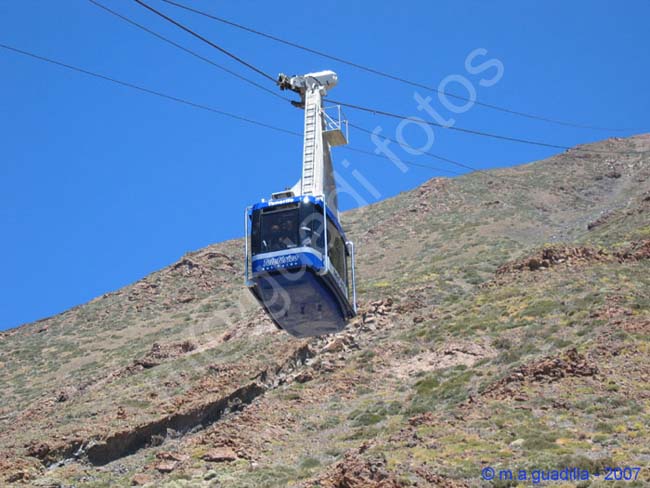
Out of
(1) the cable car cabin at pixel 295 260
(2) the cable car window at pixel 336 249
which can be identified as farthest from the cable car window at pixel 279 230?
(2) the cable car window at pixel 336 249

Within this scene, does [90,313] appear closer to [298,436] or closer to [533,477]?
[298,436]

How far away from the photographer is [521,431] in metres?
29.2

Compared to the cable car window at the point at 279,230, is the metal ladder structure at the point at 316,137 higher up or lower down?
higher up

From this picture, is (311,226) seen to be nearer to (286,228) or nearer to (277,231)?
(286,228)

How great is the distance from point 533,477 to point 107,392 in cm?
2613

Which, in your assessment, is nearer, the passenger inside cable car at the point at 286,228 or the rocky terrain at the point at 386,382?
the passenger inside cable car at the point at 286,228

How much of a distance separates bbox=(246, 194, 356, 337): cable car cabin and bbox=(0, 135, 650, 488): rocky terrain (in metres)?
4.31

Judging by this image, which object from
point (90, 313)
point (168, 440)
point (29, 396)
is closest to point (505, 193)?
point (90, 313)

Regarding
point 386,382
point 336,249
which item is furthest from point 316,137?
point 386,382

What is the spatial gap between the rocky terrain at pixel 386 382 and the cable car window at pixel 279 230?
5823mm

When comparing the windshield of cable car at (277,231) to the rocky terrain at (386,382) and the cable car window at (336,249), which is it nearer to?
the cable car window at (336,249)

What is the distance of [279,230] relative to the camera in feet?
93.0

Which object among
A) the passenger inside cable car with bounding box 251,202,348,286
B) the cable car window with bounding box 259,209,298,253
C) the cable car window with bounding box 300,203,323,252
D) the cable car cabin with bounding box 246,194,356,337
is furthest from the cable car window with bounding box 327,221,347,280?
the cable car window with bounding box 259,209,298,253

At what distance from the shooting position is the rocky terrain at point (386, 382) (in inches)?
1155
